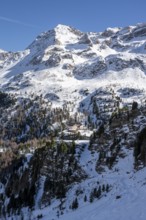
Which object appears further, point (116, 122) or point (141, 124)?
point (116, 122)

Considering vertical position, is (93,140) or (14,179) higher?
(93,140)

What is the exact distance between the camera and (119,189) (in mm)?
61469

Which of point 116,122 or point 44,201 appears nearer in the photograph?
point 44,201

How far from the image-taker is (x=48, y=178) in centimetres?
11681

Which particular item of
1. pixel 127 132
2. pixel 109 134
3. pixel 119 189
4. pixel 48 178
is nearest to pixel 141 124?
pixel 127 132

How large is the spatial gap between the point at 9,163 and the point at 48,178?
67270 mm

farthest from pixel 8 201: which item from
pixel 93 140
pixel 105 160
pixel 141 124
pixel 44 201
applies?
pixel 141 124

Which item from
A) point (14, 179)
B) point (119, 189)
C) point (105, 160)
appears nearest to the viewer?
point (119, 189)

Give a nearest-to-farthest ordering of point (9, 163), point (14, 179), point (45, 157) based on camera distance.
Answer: point (45, 157)
point (14, 179)
point (9, 163)

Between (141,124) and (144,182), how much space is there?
5328 centimetres

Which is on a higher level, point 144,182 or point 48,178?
point 144,182

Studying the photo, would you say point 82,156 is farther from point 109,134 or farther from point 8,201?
point 8,201

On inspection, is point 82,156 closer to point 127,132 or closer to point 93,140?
point 93,140

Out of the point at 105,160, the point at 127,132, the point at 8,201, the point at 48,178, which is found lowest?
the point at 8,201
